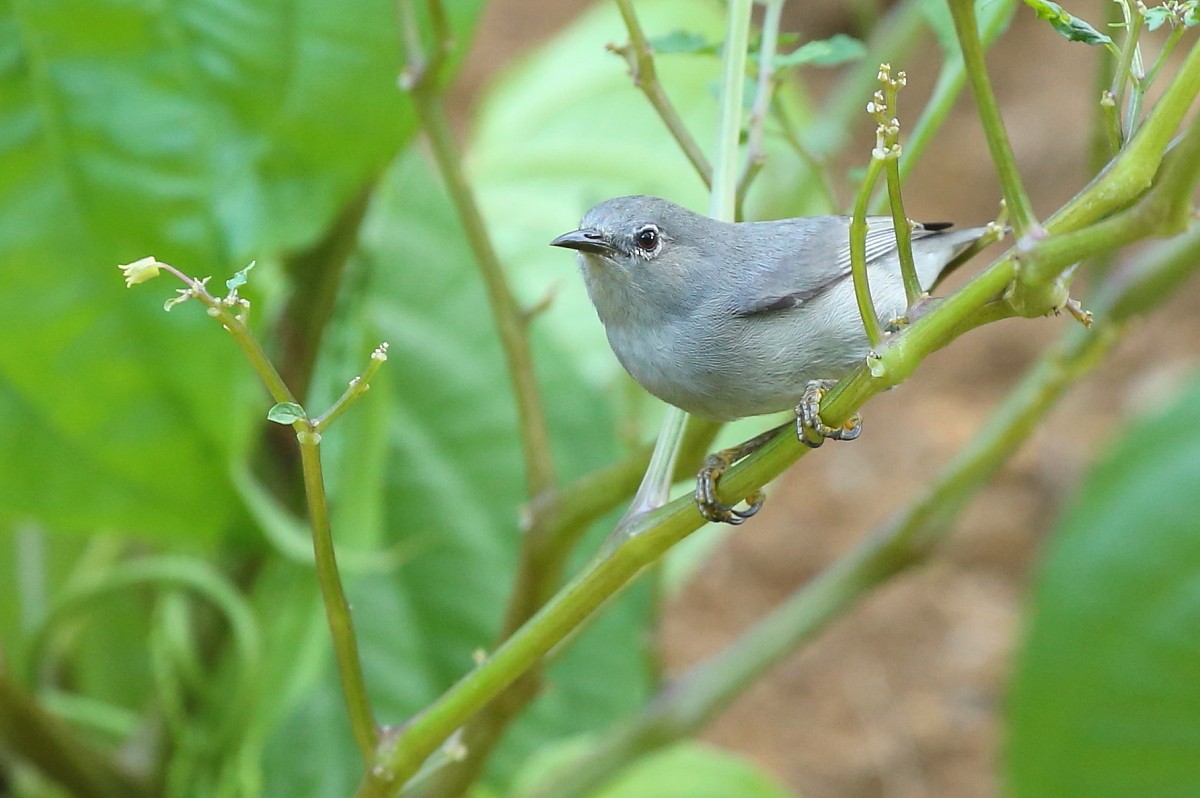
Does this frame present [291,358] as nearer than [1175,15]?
No

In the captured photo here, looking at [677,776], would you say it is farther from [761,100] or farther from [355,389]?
[355,389]

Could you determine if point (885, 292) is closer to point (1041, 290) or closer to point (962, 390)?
point (1041, 290)

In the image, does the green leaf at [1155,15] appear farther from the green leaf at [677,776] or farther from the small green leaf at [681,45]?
the green leaf at [677,776]

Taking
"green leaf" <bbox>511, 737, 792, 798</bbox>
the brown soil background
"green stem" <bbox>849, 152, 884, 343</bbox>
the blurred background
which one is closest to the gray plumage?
the blurred background

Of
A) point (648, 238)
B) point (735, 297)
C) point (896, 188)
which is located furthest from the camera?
point (648, 238)

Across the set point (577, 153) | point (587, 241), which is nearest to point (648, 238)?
point (587, 241)

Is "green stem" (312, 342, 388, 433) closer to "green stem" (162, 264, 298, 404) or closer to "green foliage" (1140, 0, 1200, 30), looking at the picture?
"green stem" (162, 264, 298, 404)
